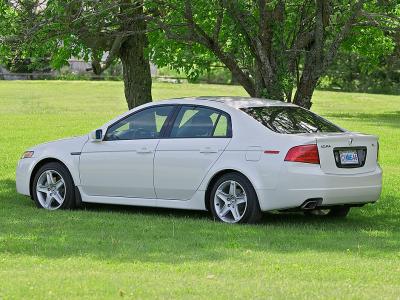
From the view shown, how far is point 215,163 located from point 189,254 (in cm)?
262

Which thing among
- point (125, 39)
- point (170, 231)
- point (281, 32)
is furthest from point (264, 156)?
point (125, 39)

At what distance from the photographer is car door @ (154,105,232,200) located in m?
12.4

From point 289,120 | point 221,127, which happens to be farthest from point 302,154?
point 221,127

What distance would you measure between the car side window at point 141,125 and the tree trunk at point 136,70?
5628 millimetres

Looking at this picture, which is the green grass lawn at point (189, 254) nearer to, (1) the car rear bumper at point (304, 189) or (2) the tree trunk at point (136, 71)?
(1) the car rear bumper at point (304, 189)

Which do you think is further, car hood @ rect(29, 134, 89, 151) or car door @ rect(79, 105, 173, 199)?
car hood @ rect(29, 134, 89, 151)

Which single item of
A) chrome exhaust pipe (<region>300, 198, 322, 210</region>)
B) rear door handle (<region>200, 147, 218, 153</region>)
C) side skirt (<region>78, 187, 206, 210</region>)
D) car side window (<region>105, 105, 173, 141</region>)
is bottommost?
side skirt (<region>78, 187, 206, 210</region>)

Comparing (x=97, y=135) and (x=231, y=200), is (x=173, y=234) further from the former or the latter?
(x=97, y=135)

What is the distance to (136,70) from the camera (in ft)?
63.2

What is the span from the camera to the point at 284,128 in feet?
40.0

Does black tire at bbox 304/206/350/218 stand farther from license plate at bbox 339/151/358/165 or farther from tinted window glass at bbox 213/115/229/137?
tinted window glass at bbox 213/115/229/137

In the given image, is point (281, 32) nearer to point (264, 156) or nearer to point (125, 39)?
point (264, 156)

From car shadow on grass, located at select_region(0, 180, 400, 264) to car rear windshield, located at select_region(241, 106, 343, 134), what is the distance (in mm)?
1075

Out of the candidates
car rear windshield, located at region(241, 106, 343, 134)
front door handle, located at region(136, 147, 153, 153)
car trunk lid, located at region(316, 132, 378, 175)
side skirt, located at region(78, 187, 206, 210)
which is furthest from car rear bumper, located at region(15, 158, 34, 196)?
car trunk lid, located at region(316, 132, 378, 175)
